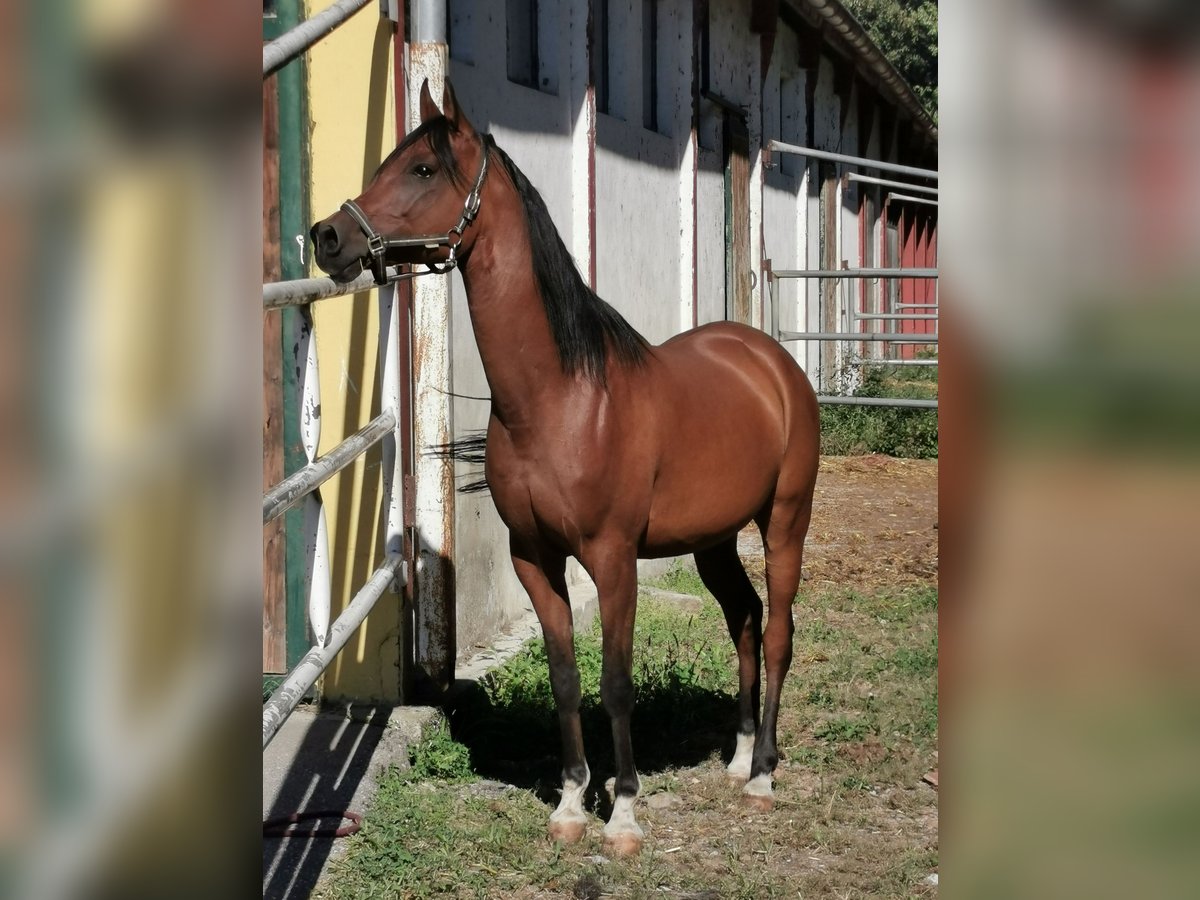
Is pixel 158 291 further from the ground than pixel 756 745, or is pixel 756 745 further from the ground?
pixel 158 291

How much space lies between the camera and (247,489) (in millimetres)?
527

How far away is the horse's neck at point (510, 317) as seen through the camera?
3.54 m

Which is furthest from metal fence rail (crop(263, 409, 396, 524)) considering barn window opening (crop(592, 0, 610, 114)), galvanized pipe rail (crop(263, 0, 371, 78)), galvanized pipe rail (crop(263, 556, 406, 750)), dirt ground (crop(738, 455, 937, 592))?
barn window opening (crop(592, 0, 610, 114))

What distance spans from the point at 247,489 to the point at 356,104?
4.12 m

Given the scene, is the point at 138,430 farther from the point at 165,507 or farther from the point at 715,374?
the point at 715,374

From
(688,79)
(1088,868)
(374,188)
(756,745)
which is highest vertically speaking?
(688,79)

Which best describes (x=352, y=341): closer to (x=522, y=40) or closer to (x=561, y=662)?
(x=561, y=662)

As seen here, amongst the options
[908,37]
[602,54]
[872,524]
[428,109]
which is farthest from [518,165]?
[908,37]

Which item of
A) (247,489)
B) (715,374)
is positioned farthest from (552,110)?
(247,489)

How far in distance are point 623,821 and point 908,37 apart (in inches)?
1432

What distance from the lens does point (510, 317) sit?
3.59m

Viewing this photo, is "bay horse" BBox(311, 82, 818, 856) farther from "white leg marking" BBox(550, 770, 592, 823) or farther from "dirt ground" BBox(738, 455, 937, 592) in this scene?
"dirt ground" BBox(738, 455, 937, 592)

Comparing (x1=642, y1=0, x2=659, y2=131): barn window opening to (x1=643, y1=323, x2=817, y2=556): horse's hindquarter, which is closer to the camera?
(x1=643, y1=323, x2=817, y2=556): horse's hindquarter

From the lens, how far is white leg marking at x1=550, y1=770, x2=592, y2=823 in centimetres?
385
